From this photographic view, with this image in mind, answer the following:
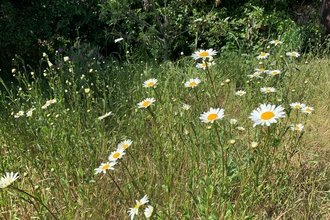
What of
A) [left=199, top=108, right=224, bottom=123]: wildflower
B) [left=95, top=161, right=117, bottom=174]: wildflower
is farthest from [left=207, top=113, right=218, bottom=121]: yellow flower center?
[left=95, top=161, right=117, bottom=174]: wildflower

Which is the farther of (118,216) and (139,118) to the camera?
(139,118)

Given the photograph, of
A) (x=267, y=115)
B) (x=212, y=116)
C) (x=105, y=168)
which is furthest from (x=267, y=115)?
(x=105, y=168)

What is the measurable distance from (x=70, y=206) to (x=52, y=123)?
0.51 meters

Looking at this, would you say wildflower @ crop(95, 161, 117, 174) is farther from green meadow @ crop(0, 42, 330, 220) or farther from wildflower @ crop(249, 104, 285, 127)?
wildflower @ crop(249, 104, 285, 127)

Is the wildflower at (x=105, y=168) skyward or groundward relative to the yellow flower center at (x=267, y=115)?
groundward

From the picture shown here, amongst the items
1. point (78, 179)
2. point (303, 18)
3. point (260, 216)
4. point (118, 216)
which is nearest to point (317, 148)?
point (260, 216)

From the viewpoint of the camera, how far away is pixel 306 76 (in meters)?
3.31

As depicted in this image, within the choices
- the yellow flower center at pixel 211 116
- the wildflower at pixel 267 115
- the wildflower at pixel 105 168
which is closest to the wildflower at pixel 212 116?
the yellow flower center at pixel 211 116

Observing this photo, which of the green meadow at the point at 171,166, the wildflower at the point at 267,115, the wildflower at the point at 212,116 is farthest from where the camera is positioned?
the green meadow at the point at 171,166

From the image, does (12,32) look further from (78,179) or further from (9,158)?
(78,179)

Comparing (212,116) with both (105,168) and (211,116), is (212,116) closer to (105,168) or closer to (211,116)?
(211,116)

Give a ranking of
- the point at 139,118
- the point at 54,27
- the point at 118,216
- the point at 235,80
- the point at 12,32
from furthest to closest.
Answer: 1. the point at 54,27
2. the point at 12,32
3. the point at 235,80
4. the point at 139,118
5. the point at 118,216

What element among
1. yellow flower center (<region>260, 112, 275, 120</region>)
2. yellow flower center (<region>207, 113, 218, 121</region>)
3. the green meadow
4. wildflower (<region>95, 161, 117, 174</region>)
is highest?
yellow flower center (<region>260, 112, 275, 120</region>)

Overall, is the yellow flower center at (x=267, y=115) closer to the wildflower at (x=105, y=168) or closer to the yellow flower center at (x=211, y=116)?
the yellow flower center at (x=211, y=116)
